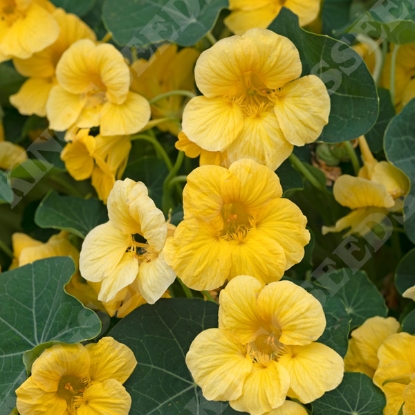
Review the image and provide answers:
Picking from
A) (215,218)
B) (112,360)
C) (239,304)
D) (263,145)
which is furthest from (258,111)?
(112,360)

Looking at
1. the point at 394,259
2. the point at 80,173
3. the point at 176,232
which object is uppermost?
the point at 176,232

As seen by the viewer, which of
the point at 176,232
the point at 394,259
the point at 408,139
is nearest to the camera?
the point at 176,232

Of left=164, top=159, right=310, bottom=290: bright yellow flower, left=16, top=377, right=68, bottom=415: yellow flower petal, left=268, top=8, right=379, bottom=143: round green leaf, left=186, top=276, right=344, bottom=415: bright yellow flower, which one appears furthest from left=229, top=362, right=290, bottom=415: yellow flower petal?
left=268, top=8, right=379, bottom=143: round green leaf

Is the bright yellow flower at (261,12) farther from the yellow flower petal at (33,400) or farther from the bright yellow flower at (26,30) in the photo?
the yellow flower petal at (33,400)

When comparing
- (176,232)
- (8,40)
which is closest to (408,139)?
(176,232)

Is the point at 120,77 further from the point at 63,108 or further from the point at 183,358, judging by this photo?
the point at 183,358

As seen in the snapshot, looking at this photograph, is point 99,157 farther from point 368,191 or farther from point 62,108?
point 368,191
